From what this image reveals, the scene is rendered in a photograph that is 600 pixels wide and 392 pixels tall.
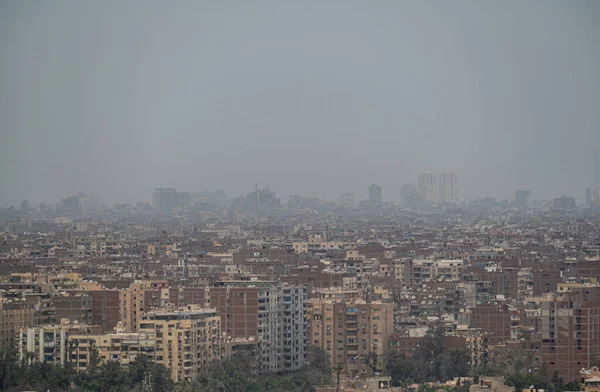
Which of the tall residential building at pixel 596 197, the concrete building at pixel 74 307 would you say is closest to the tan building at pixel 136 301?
the concrete building at pixel 74 307

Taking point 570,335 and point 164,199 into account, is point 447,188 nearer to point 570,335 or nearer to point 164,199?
point 164,199

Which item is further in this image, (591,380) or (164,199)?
(164,199)

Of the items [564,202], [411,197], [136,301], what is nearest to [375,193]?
[411,197]

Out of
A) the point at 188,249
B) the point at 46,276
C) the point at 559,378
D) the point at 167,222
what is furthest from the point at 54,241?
the point at 559,378

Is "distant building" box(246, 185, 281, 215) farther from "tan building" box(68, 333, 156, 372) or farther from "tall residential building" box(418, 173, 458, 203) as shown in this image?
"tan building" box(68, 333, 156, 372)

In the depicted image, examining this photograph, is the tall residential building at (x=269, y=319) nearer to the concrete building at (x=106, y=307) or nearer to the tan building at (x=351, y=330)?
the tan building at (x=351, y=330)

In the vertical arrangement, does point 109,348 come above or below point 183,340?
below

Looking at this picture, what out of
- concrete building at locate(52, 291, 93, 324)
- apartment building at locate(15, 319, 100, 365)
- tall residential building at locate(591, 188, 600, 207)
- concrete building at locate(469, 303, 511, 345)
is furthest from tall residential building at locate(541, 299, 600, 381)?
tall residential building at locate(591, 188, 600, 207)

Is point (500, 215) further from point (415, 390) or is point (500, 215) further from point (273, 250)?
point (415, 390)
